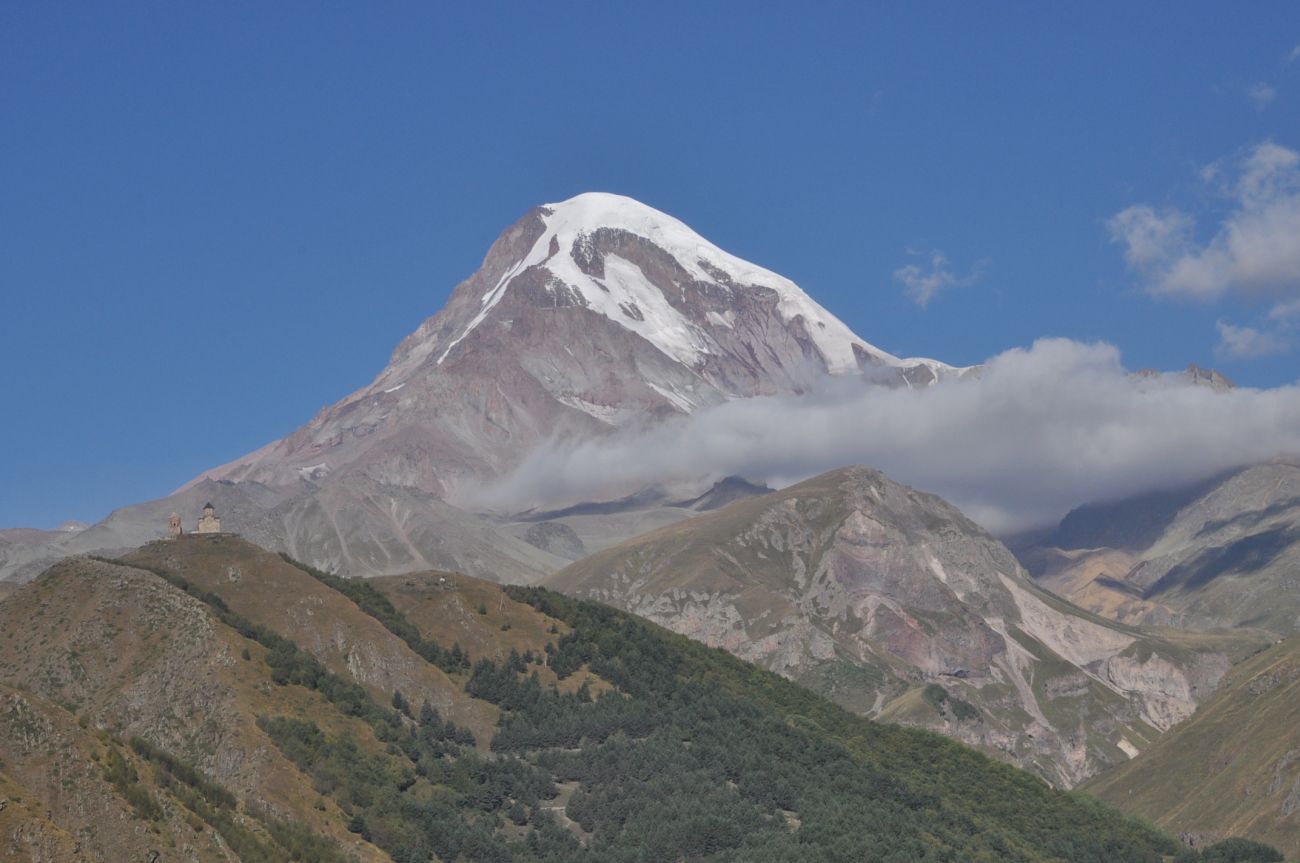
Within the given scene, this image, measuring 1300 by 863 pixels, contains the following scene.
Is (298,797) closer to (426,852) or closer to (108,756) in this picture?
(426,852)

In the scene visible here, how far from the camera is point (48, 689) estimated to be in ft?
655

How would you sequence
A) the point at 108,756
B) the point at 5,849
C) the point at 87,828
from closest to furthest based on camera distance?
the point at 5,849 < the point at 87,828 < the point at 108,756

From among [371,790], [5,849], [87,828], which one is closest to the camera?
[5,849]

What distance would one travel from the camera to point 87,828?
134 metres

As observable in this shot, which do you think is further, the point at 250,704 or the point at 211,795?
the point at 250,704

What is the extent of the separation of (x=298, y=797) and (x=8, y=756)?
45800 mm

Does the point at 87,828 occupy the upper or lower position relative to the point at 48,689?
lower

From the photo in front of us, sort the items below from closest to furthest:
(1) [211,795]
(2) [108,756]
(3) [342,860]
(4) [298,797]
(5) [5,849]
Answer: (5) [5,849], (2) [108,756], (1) [211,795], (3) [342,860], (4) [298,797]

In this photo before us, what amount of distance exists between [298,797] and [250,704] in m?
20.9

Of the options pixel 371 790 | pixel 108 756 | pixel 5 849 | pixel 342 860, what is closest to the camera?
pixel 5 849

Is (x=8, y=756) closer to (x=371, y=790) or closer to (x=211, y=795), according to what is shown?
(x=211, y=795)

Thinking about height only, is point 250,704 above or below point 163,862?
above

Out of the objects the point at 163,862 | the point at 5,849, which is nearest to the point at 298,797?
the point at 163,862

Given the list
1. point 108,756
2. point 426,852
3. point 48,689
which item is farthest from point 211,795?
point 48,689
